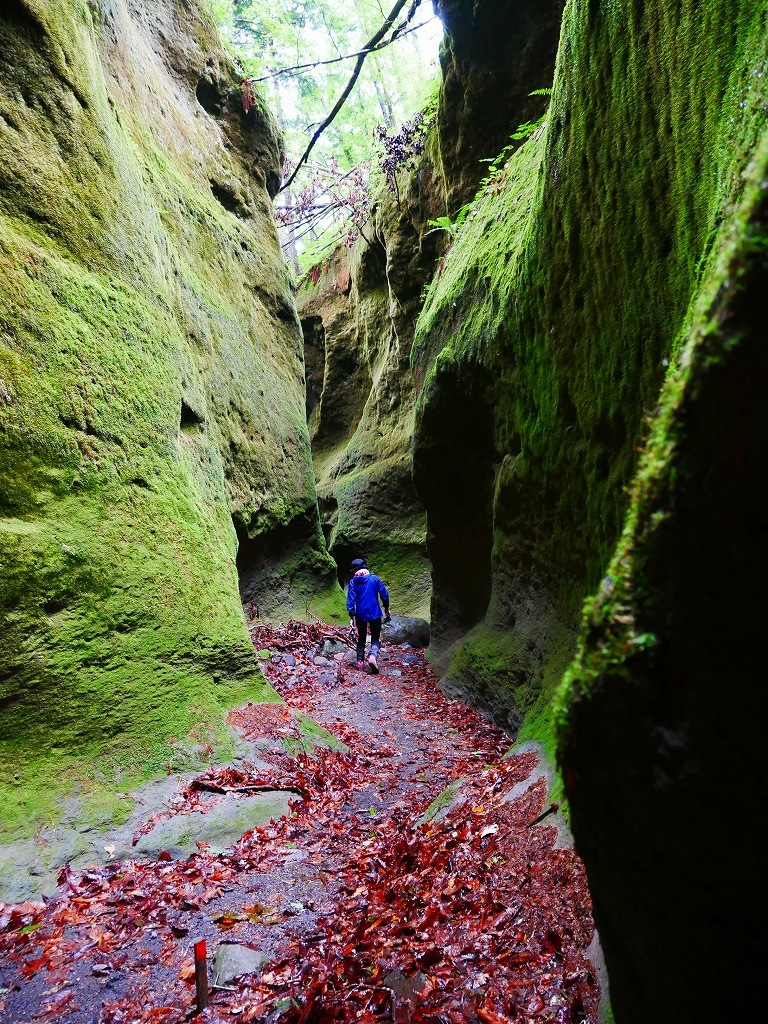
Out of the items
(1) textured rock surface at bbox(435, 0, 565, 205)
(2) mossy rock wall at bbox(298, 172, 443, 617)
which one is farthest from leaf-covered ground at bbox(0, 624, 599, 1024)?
(1) textured rock surface at bbox(435, 0, 565, 205)

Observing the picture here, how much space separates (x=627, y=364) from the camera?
484 centimetres

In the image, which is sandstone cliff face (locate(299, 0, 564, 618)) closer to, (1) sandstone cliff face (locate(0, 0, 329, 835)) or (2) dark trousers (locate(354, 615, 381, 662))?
(2) dark trousers (locate(354, 615, 381, 662))

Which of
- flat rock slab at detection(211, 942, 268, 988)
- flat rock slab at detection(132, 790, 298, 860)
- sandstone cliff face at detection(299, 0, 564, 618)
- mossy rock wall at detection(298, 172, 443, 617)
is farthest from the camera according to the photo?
mossy rock wall at detection(298, 172, 443, 617)

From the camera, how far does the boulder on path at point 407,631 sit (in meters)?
13.8

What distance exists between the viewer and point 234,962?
12.3 ft

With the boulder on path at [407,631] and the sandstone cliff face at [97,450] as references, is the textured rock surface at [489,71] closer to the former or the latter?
the sandstone cliff face at [97,450]

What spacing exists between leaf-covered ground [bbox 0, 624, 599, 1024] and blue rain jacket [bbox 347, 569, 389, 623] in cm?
493

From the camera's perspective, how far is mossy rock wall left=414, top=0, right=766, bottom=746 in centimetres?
336

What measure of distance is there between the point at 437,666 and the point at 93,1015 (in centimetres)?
833

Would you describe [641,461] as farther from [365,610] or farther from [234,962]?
[365,610]

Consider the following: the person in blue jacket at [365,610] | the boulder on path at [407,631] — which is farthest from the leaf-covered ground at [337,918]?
the boulder on path at [407,631]

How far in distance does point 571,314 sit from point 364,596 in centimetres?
693

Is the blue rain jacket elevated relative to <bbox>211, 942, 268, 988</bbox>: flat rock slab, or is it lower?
elevated

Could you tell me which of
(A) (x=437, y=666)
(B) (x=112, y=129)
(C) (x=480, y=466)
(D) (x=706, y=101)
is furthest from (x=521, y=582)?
(B) (x=112, y=129)
